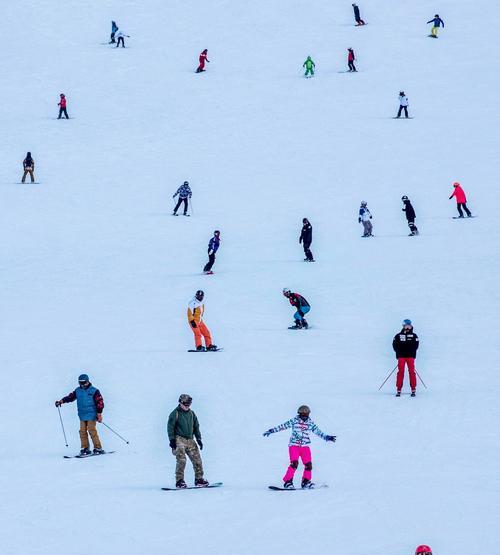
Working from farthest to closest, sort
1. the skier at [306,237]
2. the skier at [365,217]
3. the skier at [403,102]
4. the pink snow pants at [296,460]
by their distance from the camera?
the skier at [403,102], the skier at [365,217], the skier at [306,237], the pink snow pants at [296,460]

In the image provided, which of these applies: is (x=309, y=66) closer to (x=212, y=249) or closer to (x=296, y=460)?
(x=212, y=249)

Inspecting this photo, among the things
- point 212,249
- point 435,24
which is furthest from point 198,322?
point 435,24

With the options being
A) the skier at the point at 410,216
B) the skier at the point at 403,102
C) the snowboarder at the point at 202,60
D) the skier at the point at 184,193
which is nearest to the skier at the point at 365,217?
the skier at the point at 410,216

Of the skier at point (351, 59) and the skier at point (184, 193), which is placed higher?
the skier at point (351, 59)

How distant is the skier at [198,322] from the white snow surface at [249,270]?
1.25ft

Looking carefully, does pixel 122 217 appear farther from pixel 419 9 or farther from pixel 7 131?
pixel 419 9

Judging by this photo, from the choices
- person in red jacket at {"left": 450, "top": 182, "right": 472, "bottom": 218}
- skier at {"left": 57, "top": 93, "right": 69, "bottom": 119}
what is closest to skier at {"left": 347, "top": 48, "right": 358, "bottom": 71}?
skier at {"left": 57, "top": 93, "right": 69, "bottom": 119}

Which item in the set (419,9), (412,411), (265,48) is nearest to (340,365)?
(412,411)

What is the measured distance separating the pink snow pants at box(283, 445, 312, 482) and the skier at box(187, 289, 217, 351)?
775 cm

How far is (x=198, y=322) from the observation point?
73.9ft

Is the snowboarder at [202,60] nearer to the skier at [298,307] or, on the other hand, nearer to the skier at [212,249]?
the skier at [212,249]

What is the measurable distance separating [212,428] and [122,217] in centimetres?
1746

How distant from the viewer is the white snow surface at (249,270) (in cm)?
1430

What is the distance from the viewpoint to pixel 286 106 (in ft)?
150
